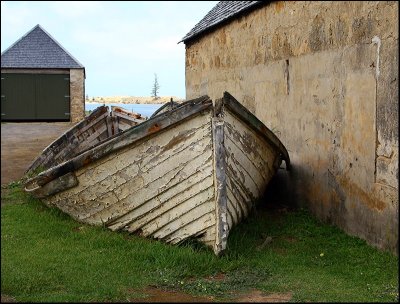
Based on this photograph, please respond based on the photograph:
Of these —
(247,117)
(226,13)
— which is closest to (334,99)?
(247,117)

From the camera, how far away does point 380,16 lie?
7.38 metres

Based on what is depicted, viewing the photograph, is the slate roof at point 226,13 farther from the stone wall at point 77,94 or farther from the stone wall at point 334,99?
the stone wall at point 77,94

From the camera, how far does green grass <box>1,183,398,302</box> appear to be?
5406 millimetres

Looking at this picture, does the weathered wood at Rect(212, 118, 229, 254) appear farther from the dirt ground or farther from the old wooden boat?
the dirt ground

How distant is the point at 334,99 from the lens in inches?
337

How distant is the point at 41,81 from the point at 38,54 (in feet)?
5.68

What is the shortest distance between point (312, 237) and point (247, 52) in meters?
4.78

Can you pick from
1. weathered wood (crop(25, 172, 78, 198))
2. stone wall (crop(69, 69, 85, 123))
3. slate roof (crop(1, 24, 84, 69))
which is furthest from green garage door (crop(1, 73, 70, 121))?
weathered wood (crop(25, 172, 78, 198))

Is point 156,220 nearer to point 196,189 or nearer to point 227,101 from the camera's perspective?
point 196,189

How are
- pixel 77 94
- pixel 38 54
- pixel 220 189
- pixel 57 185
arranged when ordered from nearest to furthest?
1. pixel 220 189
2. pixel 57 185
3. pixel 77 94
4. pixel 38 54

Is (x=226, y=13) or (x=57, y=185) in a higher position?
(x=226, y=13)

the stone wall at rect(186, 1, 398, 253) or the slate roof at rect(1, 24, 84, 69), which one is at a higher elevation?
the slate roof at rect(1, 24, 84, 69)

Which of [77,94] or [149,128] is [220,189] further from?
[77,94]

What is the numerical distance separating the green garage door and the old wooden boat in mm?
15090
